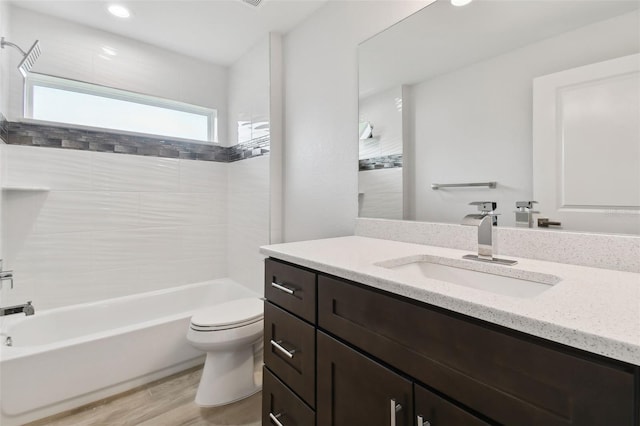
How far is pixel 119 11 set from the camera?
2039mm

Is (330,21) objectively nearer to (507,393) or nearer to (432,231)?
(432,231)

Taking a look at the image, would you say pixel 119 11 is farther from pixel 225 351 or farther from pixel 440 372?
pixel 440 372

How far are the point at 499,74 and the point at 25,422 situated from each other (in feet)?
9.25

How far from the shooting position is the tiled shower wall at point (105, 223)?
2.03 meters

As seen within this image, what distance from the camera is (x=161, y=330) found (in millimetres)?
1965

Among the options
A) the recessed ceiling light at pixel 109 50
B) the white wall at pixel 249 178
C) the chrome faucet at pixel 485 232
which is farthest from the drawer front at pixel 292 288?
the recessed ceiling light at pixel 109 50

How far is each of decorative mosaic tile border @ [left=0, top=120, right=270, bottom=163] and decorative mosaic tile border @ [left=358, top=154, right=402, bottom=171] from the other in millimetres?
957

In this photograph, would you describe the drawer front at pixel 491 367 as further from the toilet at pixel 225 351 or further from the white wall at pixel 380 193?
the toilet at pixel 225 351

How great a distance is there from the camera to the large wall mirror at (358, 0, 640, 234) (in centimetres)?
92

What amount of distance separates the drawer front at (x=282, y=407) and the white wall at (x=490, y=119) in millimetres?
934

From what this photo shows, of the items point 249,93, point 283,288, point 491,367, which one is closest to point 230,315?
point 283,288

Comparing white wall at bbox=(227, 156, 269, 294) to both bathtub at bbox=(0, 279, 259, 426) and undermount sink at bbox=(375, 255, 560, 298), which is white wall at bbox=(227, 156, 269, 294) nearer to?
bathtub at bbox=(0, 279, 259, 426)

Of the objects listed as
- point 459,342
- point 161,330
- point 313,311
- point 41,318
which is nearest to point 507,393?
point 459,342

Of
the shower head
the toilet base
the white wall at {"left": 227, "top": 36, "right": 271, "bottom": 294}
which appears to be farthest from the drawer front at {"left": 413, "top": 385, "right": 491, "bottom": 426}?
the shower head
